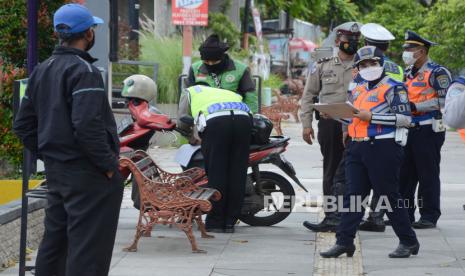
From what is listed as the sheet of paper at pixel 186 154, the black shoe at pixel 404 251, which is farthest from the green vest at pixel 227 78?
the black shoe at pixel 404 251

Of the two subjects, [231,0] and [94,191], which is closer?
[94,191]

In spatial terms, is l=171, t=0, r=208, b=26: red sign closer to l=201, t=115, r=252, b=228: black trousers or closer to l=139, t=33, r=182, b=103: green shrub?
l=139, t=33, r=182, b=103: green shrub

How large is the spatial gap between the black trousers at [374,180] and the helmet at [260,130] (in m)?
1.64

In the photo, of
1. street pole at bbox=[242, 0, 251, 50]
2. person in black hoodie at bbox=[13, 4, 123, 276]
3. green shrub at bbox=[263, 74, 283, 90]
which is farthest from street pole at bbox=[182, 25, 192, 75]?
green shrub at bbox=[263, 74, 283, 90]

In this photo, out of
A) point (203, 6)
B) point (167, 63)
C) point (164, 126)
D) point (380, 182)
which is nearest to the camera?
point (380, 182)

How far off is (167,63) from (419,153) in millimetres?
11506

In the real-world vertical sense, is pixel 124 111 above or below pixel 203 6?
below

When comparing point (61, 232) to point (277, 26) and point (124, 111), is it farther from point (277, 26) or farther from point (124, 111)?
point (277, 26)

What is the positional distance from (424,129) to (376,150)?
1.93m

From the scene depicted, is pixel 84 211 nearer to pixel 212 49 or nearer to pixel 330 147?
pixel 212 49

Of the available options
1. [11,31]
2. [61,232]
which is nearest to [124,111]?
[11,31]

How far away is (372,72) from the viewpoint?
351 inches

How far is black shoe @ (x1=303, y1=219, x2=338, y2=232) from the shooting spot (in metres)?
10.5

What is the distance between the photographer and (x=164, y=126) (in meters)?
10.3
